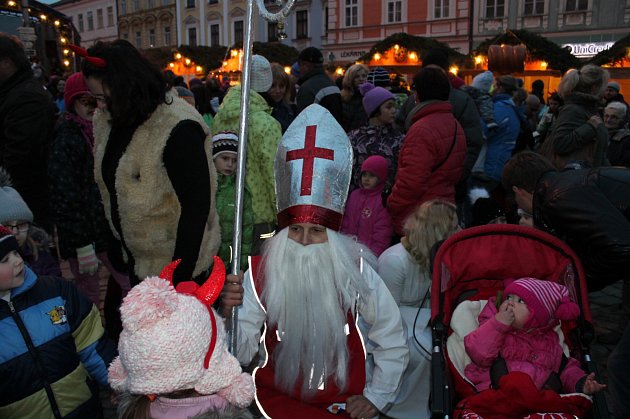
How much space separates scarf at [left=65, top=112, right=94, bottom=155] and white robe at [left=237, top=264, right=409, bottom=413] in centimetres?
182

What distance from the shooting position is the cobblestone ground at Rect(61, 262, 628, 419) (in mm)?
4098

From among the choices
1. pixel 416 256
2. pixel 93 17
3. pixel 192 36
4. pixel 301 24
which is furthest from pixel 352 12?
pixel 93 17

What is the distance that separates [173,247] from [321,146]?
899 mm

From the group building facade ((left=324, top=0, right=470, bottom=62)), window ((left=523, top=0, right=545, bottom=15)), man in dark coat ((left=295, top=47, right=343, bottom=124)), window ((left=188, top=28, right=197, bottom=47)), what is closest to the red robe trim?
man in dark coat ((left=295, top=47, right=343, bottom=124))

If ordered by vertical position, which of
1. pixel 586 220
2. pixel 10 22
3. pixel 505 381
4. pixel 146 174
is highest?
pixel 10 22

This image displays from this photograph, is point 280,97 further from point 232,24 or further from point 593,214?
point 232,24

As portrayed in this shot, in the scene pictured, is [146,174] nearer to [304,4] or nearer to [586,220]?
[586,220]

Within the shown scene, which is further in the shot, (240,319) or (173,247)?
(173,247)

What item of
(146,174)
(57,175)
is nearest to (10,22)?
(57,175)

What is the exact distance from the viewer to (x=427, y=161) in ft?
12.6

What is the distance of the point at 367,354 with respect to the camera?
8.06 feet

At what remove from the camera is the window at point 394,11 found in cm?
3145

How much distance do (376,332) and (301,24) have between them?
3797 centimetres

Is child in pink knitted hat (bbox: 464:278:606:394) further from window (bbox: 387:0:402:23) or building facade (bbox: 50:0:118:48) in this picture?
building facade (bbox: 50:0:118:48)
